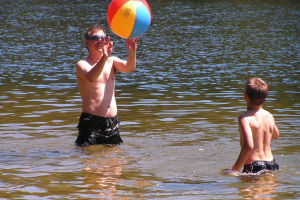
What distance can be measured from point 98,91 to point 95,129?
0.59 meters

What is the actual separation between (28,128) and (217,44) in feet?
58.6

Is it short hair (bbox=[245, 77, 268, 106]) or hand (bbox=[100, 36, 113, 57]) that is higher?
hand (bbox=[100, 36, 113, 57])

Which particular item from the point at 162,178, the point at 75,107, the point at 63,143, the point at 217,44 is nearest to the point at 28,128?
the point at 63,143

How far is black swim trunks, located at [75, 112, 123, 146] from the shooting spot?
24.6 feet

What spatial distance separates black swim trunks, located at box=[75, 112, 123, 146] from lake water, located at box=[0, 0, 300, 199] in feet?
0.56

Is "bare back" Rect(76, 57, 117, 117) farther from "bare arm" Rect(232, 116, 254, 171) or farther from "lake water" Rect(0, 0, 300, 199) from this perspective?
"bare arm" Rect(232, 116, 254, 171)

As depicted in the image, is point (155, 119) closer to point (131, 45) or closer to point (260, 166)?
point (131, 45)

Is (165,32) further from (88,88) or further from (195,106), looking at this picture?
(88,88)

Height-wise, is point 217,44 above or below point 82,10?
below

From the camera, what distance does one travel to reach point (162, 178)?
6293 mm

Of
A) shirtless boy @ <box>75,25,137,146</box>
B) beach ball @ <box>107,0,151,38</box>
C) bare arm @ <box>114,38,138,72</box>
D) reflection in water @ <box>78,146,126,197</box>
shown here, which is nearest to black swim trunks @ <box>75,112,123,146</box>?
shirtless boy @ <box>75,25,137,146</box>

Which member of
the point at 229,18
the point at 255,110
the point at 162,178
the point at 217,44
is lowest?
the point at 162,178

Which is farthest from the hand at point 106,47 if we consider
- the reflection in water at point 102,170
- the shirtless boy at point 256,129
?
the shirtless boy at point 256,129

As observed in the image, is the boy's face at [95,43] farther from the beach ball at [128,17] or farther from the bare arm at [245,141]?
the bare arm at [245,141]
